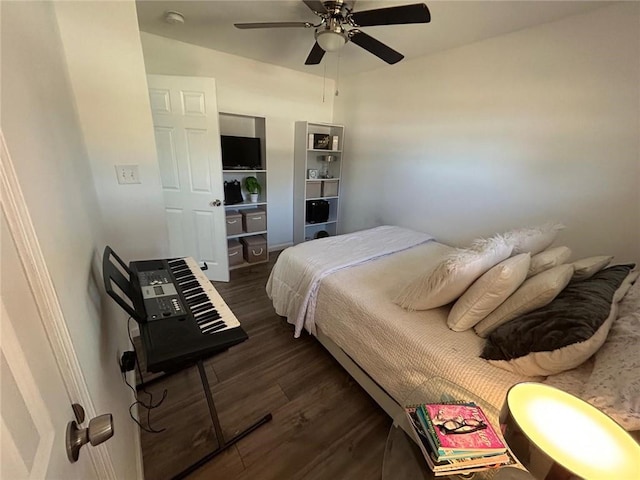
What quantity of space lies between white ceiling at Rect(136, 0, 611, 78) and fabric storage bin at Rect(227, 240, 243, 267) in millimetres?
2169

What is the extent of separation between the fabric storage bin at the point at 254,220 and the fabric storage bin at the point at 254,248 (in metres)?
0.14

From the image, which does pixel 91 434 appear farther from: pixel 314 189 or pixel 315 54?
pixel 314 189

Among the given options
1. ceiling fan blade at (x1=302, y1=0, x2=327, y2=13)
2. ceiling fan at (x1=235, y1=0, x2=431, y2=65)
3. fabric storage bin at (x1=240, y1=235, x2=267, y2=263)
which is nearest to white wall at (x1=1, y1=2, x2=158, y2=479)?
ceiling fan at (x1=235, y1=0, x2=431, y2=65)

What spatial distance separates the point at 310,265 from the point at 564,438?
1.59 meters

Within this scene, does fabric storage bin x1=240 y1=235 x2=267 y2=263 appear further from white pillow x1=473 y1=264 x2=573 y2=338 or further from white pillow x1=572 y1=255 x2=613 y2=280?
white pillow x1=572 y1=255 x2=613 y2=280

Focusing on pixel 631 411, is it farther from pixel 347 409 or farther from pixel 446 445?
pixel 347 409

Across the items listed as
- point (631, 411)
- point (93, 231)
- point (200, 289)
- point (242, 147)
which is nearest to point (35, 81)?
point (93, 231)

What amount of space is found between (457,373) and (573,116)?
2.13 m

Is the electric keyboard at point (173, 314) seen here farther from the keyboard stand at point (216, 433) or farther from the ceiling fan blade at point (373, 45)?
the ceiling fan blade at point (373, 45)

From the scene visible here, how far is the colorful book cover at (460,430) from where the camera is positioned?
811mm

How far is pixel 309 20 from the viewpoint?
2188 millimetres

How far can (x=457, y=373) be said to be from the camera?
45.4 inches

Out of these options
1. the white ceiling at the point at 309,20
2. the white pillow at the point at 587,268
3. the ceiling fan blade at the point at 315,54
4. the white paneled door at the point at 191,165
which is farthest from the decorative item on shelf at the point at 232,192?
the white pillow at the point at 587,268

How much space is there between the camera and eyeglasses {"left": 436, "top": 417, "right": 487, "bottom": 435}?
33.9 inches
